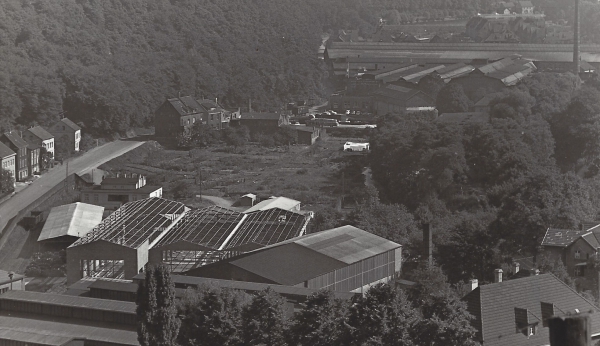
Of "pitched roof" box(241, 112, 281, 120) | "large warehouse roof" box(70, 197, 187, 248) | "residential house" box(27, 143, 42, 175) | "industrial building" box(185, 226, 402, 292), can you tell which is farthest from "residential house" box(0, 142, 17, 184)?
"industrial building" box(185, 226, 402, 292)

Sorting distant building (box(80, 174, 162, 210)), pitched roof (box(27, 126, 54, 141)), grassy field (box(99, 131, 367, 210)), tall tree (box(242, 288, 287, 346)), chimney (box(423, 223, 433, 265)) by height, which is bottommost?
grassy field (box(99, 131, 367, 210))

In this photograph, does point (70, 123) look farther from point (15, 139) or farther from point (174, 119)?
point (15, 139)

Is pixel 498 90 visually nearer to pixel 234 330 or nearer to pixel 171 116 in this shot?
pixel 171 116

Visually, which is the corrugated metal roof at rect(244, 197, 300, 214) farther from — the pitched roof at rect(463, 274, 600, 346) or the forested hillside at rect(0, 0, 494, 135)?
the forested hillside at rect(0, 0, 494, 135)

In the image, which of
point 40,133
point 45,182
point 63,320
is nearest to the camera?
point 63,320

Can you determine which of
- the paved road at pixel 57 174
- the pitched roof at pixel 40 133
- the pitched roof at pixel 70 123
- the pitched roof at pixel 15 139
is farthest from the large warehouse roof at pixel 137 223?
the pitched roof at pixel 70 123

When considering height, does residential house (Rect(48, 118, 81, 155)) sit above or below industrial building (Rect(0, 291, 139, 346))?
below

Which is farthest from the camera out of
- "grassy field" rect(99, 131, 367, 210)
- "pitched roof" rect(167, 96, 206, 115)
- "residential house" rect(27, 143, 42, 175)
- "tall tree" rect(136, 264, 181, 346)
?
"pitched roof" rect(167, 96, 206, 115)

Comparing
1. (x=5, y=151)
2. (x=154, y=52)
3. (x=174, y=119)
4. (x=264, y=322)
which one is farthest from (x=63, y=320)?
(x=154, y=52)
